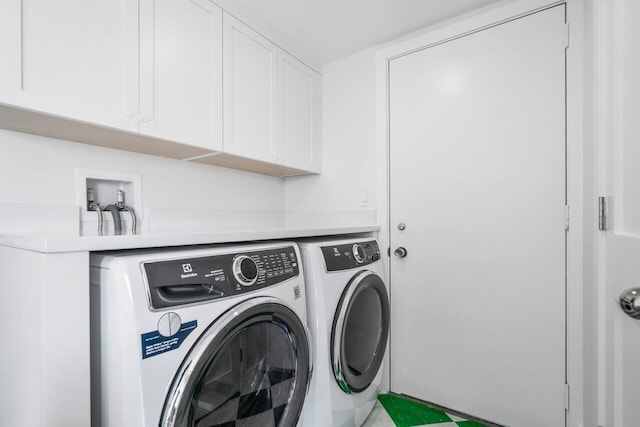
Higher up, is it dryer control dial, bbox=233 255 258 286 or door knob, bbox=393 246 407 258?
dryer control dial, bbox=233 255 258 286

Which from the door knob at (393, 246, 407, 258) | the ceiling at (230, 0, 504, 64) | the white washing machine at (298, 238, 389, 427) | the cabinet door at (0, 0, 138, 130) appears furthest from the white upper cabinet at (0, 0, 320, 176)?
the door knob at (393, 246, 407, 258)

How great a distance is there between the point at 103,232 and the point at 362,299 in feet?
4.37

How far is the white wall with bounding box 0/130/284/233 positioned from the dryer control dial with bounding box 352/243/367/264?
1.03 m

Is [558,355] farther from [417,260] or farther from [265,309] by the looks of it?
[265,309]

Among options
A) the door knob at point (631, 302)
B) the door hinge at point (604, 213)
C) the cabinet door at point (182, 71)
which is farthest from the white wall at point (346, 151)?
the door knob at point (631, 302)

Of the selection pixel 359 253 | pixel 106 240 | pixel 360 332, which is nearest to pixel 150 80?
pixel 106 240

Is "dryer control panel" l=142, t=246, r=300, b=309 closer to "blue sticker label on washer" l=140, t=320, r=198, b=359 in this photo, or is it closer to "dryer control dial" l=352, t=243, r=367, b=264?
"blue sticker label on washer" l=140, t=320, r=198, b=359

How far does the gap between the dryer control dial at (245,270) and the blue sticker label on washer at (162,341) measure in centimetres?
19

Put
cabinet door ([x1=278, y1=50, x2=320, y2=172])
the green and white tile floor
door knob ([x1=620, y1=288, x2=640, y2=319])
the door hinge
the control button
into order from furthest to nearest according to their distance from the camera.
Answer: cabinet door ([x1=278, y1=50, x2=320, y2=172]), the green and white tile floor, the door hinge, the control button, door knob ([x1=620, y1=288, x2=640, y2=319])

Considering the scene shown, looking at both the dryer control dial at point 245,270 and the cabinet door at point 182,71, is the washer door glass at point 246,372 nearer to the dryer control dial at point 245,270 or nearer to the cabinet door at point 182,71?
the dryer control dial at point 245,270

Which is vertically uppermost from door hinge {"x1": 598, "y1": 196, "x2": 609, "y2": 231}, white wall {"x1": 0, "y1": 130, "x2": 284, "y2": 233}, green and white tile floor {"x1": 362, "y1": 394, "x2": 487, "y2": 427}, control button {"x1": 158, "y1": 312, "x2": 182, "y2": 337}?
white wall {"x1": 0, "y1": 130, "x2": 284, "y2": 233}

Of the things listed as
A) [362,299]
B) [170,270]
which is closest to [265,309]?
[170,270]

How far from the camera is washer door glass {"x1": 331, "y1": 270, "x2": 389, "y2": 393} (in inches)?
51.9

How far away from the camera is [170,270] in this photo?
80 cm
